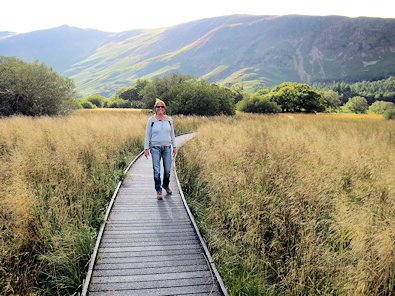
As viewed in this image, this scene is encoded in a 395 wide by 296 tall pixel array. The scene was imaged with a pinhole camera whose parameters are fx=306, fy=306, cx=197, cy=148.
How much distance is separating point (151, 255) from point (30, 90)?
2447 centimetres

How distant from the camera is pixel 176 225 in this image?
6324 millimetres

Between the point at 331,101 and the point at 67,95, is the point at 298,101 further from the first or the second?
the point at 331,101

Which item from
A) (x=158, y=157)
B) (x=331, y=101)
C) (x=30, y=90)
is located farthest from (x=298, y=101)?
(x=158, y=157)

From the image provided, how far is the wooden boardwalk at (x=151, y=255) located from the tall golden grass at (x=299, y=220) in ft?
1.10

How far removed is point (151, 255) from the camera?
515cm

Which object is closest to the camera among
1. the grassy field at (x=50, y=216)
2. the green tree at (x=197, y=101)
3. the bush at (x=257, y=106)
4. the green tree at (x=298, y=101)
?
the grassy field at (x=50, y=216)

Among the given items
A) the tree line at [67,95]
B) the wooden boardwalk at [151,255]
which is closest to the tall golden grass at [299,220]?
the wooden boardwalk at [151,255]

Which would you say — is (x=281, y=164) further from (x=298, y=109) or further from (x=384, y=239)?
(x=298, y=109)

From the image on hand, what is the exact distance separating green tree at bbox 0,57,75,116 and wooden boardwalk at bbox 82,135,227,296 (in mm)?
21582

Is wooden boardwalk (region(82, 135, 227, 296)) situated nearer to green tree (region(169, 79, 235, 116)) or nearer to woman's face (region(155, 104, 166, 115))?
woman's face (region(155, 104, 166, 115))

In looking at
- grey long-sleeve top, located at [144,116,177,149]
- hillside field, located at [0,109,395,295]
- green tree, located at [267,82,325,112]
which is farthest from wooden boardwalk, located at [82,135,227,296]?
green tree, located at [267,82,325,112]

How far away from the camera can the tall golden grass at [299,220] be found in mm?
4336

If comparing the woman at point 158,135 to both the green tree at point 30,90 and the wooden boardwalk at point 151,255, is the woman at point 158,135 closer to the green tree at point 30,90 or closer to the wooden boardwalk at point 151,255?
the wooden boardwalk at point 151,255

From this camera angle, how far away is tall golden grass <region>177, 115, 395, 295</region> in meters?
4.34
